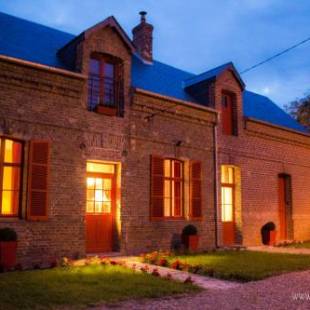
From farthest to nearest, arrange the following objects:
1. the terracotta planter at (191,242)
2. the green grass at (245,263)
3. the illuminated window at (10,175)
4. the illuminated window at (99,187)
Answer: the terracotta planter at (191,242) < the illuminated window at (99,187) < the illuminated window at (10,175) < the green grass at (245,263)

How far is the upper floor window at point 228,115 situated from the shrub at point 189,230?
4193mm

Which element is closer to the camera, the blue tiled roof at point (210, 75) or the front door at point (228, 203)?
the front door at point (228, 203)

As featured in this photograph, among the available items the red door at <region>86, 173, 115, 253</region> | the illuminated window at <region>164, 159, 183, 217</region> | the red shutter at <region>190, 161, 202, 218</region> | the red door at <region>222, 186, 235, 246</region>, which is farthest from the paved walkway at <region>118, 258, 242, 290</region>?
the red door at <region>222, 186, 235, 246</region>

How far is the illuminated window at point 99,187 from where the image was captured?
1144cm

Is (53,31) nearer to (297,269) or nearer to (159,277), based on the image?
(159,277)

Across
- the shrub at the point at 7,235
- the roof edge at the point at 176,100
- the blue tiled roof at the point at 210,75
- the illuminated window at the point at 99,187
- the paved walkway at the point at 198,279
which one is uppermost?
the blue tiled roof at the point at 210,75

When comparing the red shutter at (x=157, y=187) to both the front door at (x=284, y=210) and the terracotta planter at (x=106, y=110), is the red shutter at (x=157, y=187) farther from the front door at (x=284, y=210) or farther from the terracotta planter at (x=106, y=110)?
the front door at (x=284, y=210)

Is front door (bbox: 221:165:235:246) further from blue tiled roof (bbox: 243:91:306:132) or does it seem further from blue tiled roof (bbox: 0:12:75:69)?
blue tiled roof (bbox: 0:12:75:69)

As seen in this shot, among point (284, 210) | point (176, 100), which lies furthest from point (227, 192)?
point (176, 100)

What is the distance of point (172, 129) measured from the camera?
13305 millimetres

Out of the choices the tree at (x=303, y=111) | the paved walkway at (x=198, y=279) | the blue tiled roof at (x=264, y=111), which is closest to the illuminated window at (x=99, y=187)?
the paved walkway at (x=198, y=279)

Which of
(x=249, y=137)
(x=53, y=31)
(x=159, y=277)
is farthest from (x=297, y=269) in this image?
(x=53, y=31)

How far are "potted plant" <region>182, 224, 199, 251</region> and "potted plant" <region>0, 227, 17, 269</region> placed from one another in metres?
5.42

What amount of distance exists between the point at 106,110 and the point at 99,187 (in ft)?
7.03
